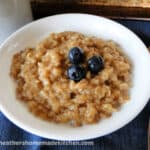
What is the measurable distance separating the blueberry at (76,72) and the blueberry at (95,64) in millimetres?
20

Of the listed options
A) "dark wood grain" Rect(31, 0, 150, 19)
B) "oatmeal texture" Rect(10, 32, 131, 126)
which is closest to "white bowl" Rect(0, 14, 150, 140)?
"oatmeal texture" Rect(10, 32, 131, 126)

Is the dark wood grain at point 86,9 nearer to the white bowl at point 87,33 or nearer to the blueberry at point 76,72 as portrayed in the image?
the white bowl at point 87,33

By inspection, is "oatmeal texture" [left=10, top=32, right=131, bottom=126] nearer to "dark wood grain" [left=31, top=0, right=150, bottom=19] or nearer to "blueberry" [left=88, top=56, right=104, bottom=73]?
"blueberry" [left=88, top=56, right=104, bottom=73]

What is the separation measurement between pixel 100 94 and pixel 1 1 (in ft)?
1.25

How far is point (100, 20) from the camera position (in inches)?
36.8

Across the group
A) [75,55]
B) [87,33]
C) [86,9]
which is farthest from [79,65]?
[86,9]

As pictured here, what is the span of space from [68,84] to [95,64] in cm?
8

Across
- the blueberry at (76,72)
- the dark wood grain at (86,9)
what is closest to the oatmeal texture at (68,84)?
the blueberry at (76,72)

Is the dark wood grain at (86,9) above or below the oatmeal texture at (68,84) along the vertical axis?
above

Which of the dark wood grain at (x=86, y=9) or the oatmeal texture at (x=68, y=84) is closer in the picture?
the oatmeal texture at (x=68, y=84)

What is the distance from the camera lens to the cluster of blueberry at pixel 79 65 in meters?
0.76

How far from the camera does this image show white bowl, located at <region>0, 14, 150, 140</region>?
2.40ft

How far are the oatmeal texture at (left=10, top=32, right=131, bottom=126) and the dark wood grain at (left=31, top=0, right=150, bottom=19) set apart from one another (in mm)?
216

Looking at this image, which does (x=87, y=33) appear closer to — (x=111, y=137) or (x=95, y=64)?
(x=95, y=64)
